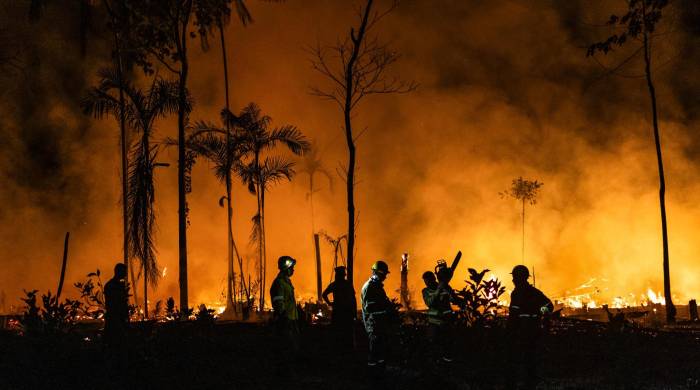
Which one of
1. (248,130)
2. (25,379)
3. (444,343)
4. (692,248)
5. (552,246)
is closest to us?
(25,379)

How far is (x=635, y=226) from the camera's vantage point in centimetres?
3469

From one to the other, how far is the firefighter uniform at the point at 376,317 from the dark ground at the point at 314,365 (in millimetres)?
451

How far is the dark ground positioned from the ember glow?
63.9 ft

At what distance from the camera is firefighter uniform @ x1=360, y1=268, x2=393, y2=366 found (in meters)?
10.6

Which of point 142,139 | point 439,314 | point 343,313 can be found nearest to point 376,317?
point 439,314

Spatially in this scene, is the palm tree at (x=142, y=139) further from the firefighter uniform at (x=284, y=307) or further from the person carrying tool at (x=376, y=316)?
the person carrying tool at (x=376, y=316)

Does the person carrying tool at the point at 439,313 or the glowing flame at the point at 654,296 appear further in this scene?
the glowing flame at the point at 654,296

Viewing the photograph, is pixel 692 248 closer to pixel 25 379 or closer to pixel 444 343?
pixel 444 343

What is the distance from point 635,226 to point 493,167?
7.67 metres

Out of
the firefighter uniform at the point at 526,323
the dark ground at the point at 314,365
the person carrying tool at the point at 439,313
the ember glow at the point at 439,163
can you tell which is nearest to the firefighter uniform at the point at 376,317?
the dark ground at the point at 314,365

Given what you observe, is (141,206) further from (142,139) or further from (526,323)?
(526,323)

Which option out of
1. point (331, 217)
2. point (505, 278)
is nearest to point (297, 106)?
point (331, 217)

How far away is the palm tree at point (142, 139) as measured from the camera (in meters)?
20.8

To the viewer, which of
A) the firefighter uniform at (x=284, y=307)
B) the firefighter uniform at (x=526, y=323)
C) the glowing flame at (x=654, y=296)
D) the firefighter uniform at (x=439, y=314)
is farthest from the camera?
the glowing flame at (x=654, y=296)
